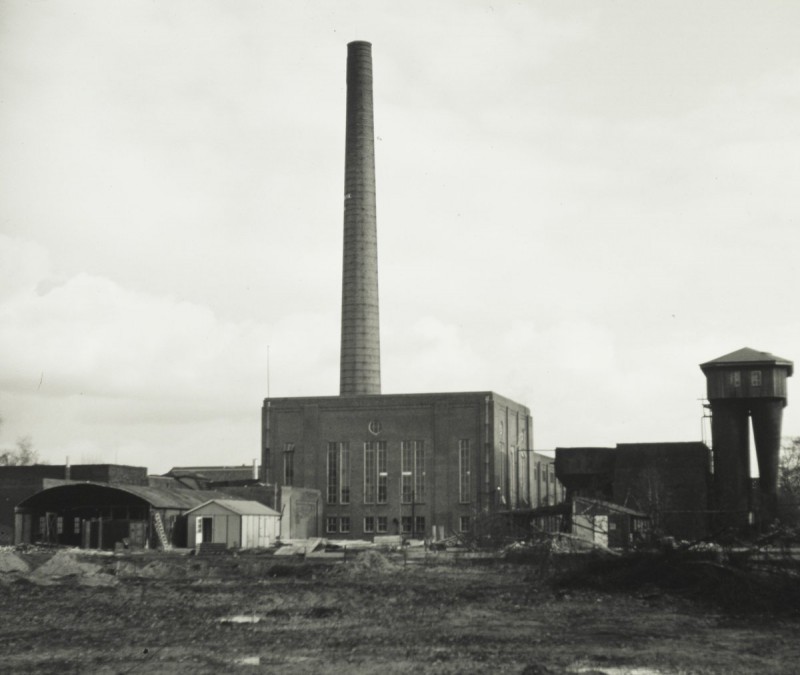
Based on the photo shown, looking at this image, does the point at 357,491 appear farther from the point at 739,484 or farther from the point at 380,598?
the point at 380,598

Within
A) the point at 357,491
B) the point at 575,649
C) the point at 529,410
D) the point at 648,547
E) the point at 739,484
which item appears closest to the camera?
the point at 575,649

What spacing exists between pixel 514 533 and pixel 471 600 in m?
20.4

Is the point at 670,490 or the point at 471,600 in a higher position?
the point at 670,490

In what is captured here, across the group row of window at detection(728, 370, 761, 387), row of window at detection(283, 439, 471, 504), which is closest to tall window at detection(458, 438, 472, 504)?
row of window at detection(283, 439, 471, 504)

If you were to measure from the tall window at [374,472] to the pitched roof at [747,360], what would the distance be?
19596mm

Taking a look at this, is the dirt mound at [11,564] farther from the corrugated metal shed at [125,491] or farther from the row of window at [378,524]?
the row of window at [378,524]

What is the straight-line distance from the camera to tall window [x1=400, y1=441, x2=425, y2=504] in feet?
202

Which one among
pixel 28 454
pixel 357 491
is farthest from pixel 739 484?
pixel 28 454

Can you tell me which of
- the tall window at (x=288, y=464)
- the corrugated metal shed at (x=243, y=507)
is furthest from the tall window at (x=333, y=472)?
the corrugated metal shed at (x=243, y=507)

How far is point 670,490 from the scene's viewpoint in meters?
52.7

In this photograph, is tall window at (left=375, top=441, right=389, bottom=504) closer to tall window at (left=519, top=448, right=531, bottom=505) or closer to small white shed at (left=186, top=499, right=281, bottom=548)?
tall window at (left=519, top=448, right=531, bottom=505)

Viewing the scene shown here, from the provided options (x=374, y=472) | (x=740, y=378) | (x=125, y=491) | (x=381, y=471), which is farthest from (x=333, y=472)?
(x=740, y=378)

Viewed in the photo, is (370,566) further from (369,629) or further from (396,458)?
(396,458)

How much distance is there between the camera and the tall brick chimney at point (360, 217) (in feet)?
195
